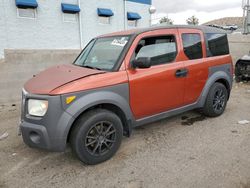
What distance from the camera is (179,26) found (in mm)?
4176

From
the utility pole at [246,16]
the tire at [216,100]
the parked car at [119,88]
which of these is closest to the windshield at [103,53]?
the parked car at [119,88]

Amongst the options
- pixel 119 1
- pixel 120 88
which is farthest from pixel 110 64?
pixel 119 1

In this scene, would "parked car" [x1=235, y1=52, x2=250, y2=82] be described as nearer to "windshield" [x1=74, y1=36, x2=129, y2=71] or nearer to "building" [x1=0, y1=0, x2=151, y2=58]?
"windshield" [x1=74, y1=36, x2=129, y2=71]

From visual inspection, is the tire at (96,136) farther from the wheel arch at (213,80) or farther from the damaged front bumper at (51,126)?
the wheel arch at (213,80)

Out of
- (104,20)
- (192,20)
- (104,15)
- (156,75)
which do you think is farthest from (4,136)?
(192,20)

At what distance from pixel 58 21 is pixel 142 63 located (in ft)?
34.0

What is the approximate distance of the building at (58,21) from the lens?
10612mm

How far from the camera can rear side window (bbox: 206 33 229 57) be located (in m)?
4.57

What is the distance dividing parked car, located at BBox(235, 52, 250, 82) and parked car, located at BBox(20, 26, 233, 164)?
4079 mm

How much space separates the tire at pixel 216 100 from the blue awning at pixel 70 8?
993 centimetres

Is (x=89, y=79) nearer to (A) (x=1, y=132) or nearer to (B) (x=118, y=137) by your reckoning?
(B) (x=118, y=137)

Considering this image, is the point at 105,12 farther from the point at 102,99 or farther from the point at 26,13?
the point at 102,99

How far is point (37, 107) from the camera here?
295 centimetres

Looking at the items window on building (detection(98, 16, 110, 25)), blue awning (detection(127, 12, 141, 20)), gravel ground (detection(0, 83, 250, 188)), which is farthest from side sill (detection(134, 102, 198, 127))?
blue awning (detection(127, 12, 141, 20))
